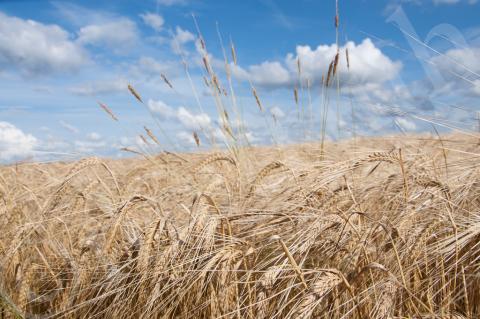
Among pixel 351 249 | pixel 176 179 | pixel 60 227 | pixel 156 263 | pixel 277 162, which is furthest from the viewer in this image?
pixel 176 179

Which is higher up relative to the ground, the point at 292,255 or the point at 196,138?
the point at 196,138

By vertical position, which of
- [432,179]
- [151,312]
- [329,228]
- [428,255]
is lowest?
[151,312]

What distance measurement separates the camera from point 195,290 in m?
1.62

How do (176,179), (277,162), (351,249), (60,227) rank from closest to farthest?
(351,249), (277,162), (60,227), (176,179)

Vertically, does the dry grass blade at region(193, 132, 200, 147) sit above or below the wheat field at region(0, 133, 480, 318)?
above

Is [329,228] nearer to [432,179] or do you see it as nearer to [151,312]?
[432,179]

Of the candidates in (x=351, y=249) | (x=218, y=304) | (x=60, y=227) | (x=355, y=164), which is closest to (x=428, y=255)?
(x=351, y=249)

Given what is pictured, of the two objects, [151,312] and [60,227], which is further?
[60,227]

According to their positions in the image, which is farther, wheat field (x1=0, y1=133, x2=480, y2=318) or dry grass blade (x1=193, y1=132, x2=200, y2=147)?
dry grass blade (x1=193, y1=132, x2=200, y2=147)

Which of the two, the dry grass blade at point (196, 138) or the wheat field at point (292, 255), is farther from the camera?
the dry grass blade at point (196, 138)

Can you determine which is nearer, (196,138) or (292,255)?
(292,255)

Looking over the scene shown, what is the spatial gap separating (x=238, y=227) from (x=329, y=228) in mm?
423

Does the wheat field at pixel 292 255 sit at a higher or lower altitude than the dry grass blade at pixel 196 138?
lower

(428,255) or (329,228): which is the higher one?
(329,228)
